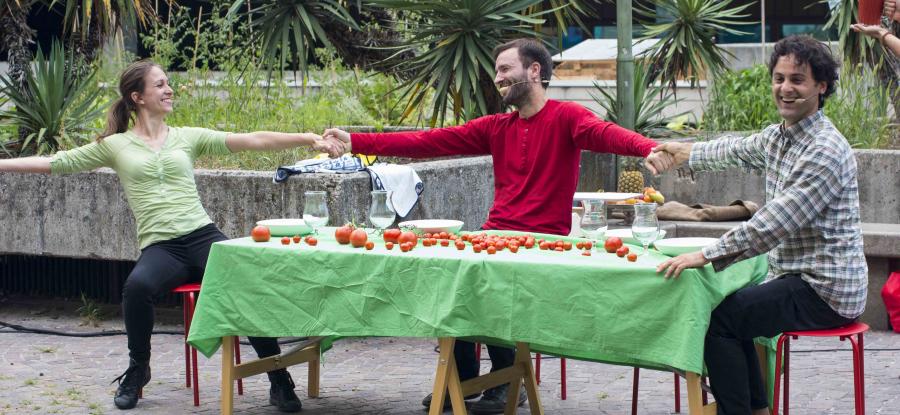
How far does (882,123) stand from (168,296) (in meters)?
5.30

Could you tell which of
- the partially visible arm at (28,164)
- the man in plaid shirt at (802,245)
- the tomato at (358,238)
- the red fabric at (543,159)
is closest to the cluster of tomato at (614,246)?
the man in plaid shirt at (802,245)

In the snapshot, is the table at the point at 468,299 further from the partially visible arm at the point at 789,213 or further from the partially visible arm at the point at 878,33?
the partially visible arm at the point at 878,33

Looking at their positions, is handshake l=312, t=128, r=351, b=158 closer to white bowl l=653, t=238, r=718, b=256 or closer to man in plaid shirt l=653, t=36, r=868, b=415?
white bowl l=653, t=238, r=718, b=256

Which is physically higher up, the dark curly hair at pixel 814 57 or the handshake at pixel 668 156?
the dark curly hair at pixel 814 57

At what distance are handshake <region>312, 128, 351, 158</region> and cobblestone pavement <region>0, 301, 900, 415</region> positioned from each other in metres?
1.16

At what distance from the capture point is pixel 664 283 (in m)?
4.52

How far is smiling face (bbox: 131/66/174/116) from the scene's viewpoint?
6.34 m

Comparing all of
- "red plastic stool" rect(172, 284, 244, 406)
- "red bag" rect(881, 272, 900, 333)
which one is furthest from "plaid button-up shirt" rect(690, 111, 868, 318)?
"red plastic stool" rect(172, 284, 244, 406)

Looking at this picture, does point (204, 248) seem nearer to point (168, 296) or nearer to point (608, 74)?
point (168, 296)

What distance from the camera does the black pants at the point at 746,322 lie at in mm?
4668

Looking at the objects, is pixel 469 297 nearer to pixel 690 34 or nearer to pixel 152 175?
pixel 152 175

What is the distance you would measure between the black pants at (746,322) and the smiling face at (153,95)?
3.00 metres

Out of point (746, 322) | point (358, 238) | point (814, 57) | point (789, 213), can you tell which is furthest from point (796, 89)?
point (358, 238)

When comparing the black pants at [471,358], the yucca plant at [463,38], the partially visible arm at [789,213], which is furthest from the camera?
the yucca plant at [463,38]
